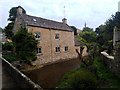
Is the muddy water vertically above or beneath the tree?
beneath

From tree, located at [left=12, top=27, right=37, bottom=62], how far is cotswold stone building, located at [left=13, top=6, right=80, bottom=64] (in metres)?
3.00

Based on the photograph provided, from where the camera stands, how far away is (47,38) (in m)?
29.8

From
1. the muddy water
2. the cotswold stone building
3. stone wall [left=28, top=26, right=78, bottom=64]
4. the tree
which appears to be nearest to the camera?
the muddy water

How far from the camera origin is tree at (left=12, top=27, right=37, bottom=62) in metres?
23.0

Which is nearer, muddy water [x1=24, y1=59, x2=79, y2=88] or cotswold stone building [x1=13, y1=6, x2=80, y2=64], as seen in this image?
muddy water [x1=24, y1=59, x2=79, y2=88]

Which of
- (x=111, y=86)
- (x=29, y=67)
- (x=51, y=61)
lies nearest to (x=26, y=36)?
(x=29, y=67)

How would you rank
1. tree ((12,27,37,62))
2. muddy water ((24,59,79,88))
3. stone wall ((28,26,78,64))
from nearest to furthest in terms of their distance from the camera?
1. muddy water ((24,59,79,88))
2. tree ((12,27,37,62))
3. stone wall ((28,26,78,64))

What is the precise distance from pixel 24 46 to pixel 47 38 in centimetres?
724

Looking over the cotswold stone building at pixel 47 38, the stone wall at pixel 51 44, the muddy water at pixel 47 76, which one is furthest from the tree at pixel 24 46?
the cotswold stone building at pixel 47 38

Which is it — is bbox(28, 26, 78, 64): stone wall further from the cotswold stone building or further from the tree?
the tree

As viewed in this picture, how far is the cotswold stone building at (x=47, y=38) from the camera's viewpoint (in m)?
27.7

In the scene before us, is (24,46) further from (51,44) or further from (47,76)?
(51,44)

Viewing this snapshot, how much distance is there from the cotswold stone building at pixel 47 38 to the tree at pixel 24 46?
3.00 metres

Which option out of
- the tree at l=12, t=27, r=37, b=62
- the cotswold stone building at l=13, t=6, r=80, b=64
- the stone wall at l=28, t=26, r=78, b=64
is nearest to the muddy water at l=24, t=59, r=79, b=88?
the tree at l=12, t=27, r=37, b=62
